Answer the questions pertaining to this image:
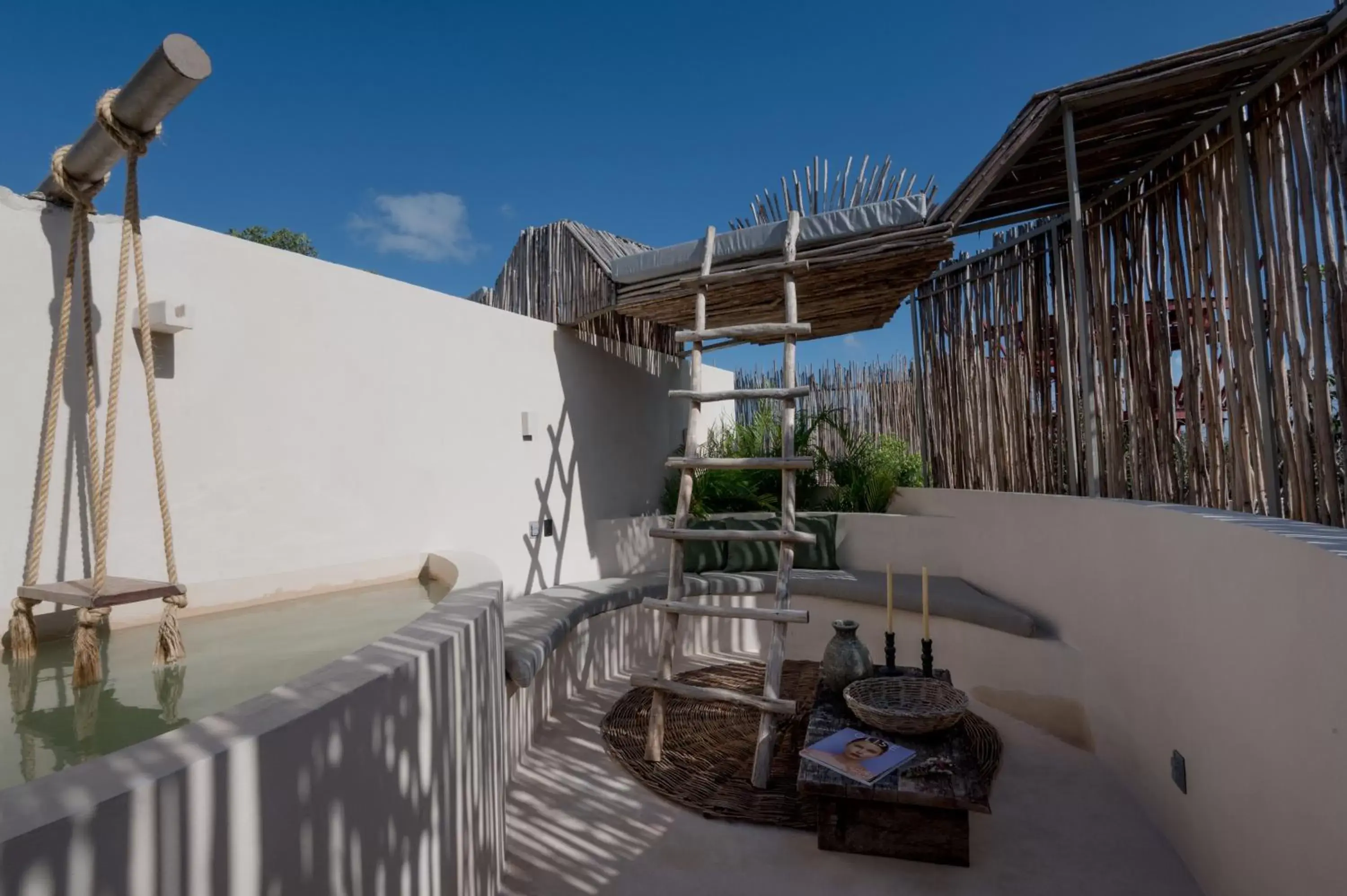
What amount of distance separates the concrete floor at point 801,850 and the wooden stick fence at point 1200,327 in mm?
1173

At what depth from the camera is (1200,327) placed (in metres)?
2.53

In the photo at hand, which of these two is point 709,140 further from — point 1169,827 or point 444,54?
point 1169,827

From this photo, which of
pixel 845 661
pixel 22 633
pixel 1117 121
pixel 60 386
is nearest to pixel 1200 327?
pixel 1117 121

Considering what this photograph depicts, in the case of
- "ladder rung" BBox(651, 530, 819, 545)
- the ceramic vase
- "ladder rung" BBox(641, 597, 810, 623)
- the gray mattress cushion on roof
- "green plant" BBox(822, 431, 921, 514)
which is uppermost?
the gray mattress cushion on roof

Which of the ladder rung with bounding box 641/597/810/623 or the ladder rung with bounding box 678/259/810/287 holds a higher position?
the ladder rung with bounding box 678/259/810/287

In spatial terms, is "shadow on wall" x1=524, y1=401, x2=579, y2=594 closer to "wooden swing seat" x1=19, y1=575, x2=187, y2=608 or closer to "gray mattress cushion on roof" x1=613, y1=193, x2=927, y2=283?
"gray mattress cushion on roof" x1=613, y1=193, x2=927, y2=283

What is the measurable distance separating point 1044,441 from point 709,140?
6791 mm

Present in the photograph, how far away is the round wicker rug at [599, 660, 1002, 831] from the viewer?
2.28m

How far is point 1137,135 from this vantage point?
9.14ft

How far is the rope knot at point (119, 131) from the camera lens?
1783 millimetres

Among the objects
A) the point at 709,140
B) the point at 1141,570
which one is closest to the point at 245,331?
the point at 1141,570

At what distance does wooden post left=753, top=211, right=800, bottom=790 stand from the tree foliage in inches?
516

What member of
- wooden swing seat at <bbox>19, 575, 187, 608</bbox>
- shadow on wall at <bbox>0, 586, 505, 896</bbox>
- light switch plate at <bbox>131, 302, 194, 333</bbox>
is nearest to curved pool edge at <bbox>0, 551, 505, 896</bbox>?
shadow on wall at <bbox>0, 586, 505, 896</bbox>

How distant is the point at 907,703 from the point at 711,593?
181cm
